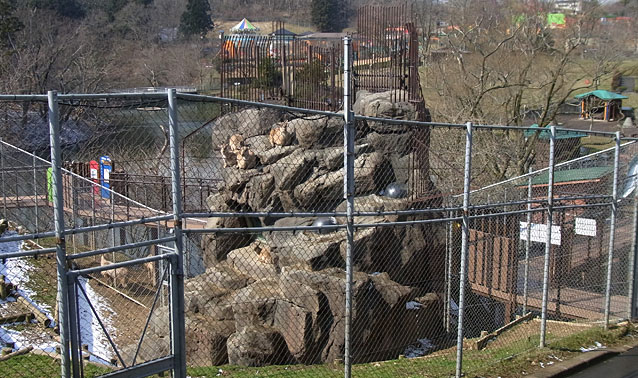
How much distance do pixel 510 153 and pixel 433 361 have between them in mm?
14814

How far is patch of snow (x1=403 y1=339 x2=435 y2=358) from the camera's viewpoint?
10.4 metres

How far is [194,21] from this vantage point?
71750mm

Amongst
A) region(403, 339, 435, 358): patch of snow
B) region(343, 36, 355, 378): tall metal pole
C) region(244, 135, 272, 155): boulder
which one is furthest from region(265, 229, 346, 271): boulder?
region(343, 36, 355, 378): tall metal pole

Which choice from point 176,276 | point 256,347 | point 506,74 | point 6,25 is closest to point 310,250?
point 256,347

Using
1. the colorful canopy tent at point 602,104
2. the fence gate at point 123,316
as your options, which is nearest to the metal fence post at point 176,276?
the fence gate at point 123,316

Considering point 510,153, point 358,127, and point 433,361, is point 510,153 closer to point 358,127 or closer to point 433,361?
point 358,127

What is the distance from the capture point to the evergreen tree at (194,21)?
233 feet

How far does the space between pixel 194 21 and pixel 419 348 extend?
66.7 metres

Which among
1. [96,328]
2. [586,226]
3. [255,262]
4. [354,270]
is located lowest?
[96,328]

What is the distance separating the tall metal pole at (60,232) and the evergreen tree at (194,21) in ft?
222

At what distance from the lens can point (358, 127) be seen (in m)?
14.5

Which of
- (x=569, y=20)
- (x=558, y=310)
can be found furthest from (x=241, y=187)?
(x=569, y=20)

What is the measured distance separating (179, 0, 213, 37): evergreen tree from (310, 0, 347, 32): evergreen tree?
580 inches

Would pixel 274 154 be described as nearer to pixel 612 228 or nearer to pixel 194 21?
pixel 612 228
